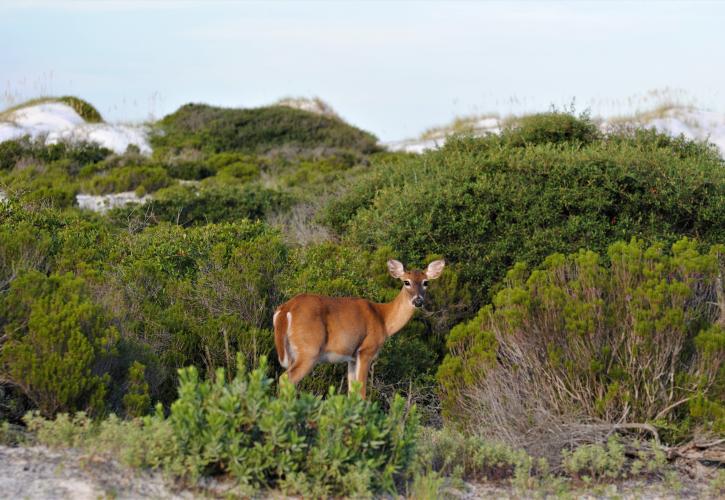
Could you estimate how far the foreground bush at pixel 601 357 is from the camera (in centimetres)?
796

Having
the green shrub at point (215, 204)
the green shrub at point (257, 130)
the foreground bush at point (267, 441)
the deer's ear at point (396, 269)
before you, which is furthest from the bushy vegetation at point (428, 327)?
the green shrub at point (257, 130)

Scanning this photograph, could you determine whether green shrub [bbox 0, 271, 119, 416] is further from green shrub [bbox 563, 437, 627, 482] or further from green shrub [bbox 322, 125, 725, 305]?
green shrub [bbox 322, 125, 725, 305]

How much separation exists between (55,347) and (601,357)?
14.9 ft

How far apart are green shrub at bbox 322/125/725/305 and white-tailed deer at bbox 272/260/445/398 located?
3003 mm

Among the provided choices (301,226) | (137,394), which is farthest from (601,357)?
(301,226)

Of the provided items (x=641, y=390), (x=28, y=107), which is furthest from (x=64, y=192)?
(x=28, y=107)

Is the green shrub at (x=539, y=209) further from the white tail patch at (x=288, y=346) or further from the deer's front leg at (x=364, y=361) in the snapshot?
the white tail patch at (x=288, y=346)

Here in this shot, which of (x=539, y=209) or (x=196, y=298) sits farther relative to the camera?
(x=539, y=209)

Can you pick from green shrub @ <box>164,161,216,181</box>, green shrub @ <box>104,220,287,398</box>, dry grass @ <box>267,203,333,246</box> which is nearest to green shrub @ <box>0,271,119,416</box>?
green shrub @ <box>104,220,287,398</box>

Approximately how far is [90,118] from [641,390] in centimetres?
3679

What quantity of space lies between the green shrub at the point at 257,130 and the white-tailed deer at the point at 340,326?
2899cm

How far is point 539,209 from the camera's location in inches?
526

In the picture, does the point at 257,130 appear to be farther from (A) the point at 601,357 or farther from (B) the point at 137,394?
(A) the point at 601,357

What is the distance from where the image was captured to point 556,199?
13.5 m
